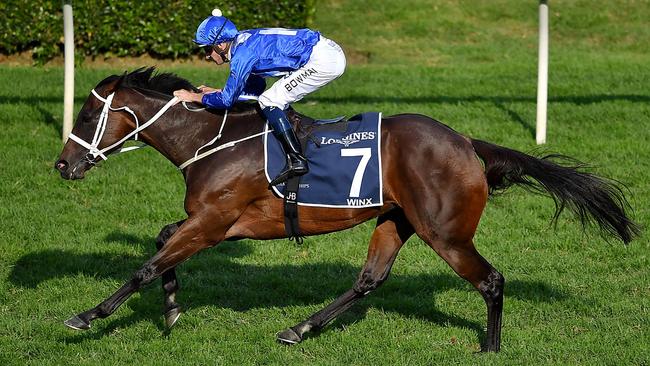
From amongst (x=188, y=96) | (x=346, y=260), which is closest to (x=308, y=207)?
(x=188, y=96)

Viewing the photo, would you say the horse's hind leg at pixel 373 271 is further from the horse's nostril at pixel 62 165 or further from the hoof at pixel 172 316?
the horse's nostril at pixel 62 165

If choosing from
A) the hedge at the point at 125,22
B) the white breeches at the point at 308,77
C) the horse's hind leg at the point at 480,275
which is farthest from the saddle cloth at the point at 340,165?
the hedge at the point at 125,22

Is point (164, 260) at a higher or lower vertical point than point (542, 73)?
higher

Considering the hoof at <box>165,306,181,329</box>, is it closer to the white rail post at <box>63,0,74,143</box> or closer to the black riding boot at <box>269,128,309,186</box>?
the black riding boot at <box>269,128,309,186</box>

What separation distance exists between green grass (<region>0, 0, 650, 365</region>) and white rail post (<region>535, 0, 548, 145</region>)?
27 cm

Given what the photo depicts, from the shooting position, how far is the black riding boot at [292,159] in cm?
642

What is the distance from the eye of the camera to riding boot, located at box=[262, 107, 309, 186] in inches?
253

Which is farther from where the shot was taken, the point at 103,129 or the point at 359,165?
the point at 103,129

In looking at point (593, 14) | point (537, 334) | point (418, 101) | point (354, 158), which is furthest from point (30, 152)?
point (593, 14)

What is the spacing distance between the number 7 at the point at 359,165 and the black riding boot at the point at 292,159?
0.27 metres

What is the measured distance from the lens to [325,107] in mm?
12688

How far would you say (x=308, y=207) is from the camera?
656 centimetres

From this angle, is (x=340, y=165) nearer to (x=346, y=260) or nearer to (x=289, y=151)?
(x=289, y=151)

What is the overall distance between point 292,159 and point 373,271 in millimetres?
993
